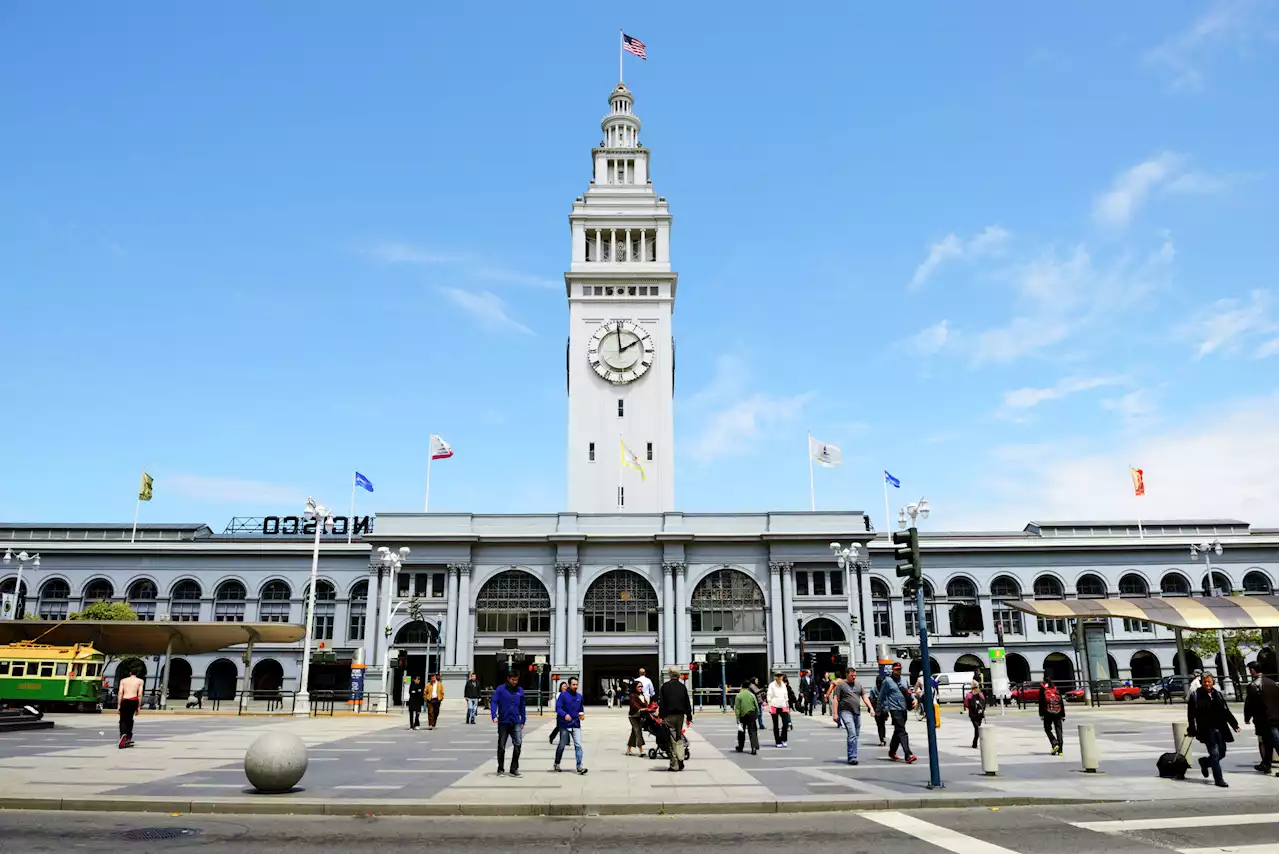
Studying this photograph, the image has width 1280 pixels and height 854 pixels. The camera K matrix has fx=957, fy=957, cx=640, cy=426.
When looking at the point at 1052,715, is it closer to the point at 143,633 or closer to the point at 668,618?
the point at 668,618

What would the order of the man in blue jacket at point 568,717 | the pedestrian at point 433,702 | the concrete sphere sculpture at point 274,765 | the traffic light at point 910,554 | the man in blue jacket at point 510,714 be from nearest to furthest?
the concrete sphere sculpture at point 274,765 < the traffic light at point 910,554 < the man in blue jacket at point 510,714 < the man in blue jacket at point 568,717 < the pedestrian at point 433,702

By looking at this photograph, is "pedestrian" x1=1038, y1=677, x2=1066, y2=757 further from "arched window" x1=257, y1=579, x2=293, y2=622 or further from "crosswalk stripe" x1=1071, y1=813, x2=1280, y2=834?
"arched window" x1=257, y1=579, x2=293, y2=622

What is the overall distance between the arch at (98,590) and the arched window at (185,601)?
449 cm

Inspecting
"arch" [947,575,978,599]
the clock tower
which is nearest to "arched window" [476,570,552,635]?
the clock tower

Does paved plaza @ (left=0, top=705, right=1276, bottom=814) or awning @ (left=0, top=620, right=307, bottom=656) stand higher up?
awning @ (left=0, top=620, right=307, bottom=656)

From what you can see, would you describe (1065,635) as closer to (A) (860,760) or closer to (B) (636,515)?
(B) (636,515)

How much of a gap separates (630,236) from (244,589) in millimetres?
41373

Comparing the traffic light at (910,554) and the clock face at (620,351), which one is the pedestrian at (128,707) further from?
the clock face at (620,351)

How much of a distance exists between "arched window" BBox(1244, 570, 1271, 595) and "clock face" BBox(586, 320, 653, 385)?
49600 millimetres

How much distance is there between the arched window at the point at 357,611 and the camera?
240 ft

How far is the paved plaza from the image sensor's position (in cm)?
1548

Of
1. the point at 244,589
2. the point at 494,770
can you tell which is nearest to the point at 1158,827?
the point at 494,770

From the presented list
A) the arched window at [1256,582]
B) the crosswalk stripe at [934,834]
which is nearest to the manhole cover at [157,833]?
the crosswalk stripe at [934,834]

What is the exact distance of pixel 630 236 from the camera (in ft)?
262
